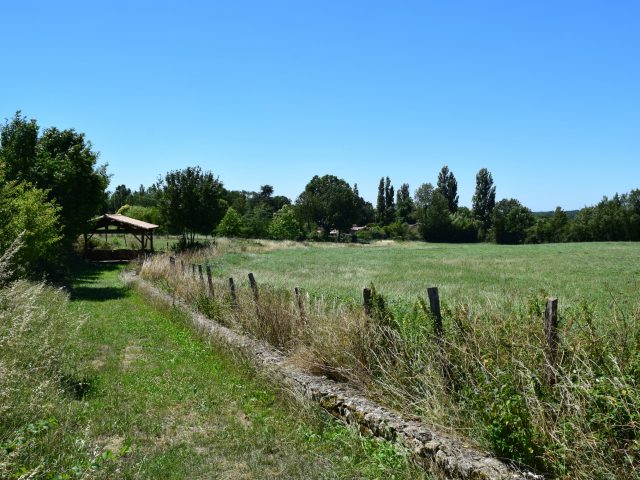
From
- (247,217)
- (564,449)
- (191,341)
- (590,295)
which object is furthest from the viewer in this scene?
(247,217)

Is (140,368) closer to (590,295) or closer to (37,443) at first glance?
(37,443)

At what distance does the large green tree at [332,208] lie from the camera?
9125 centimetres

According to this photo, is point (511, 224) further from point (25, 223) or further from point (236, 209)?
point (25, 223)

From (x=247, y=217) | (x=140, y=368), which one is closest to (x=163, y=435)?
(x=140, y=368)

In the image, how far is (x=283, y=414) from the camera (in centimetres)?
662

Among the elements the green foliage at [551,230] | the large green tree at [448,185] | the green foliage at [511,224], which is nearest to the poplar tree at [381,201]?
the large green tree at [448,185]

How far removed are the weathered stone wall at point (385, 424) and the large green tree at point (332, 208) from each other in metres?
82.5

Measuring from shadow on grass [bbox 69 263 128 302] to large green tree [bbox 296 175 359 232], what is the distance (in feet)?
189

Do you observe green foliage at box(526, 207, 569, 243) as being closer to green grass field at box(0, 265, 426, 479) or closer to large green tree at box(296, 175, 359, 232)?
large green tree at box(296, 175, 359, 232)

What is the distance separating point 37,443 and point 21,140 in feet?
86.2

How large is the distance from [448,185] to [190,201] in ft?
249

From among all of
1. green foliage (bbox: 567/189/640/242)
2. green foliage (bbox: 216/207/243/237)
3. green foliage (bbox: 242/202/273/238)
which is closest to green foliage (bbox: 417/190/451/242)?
green foliage (bbox: 567/189/640/242)

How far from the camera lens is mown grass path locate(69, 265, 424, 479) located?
4.94 m

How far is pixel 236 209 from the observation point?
3583 inches
